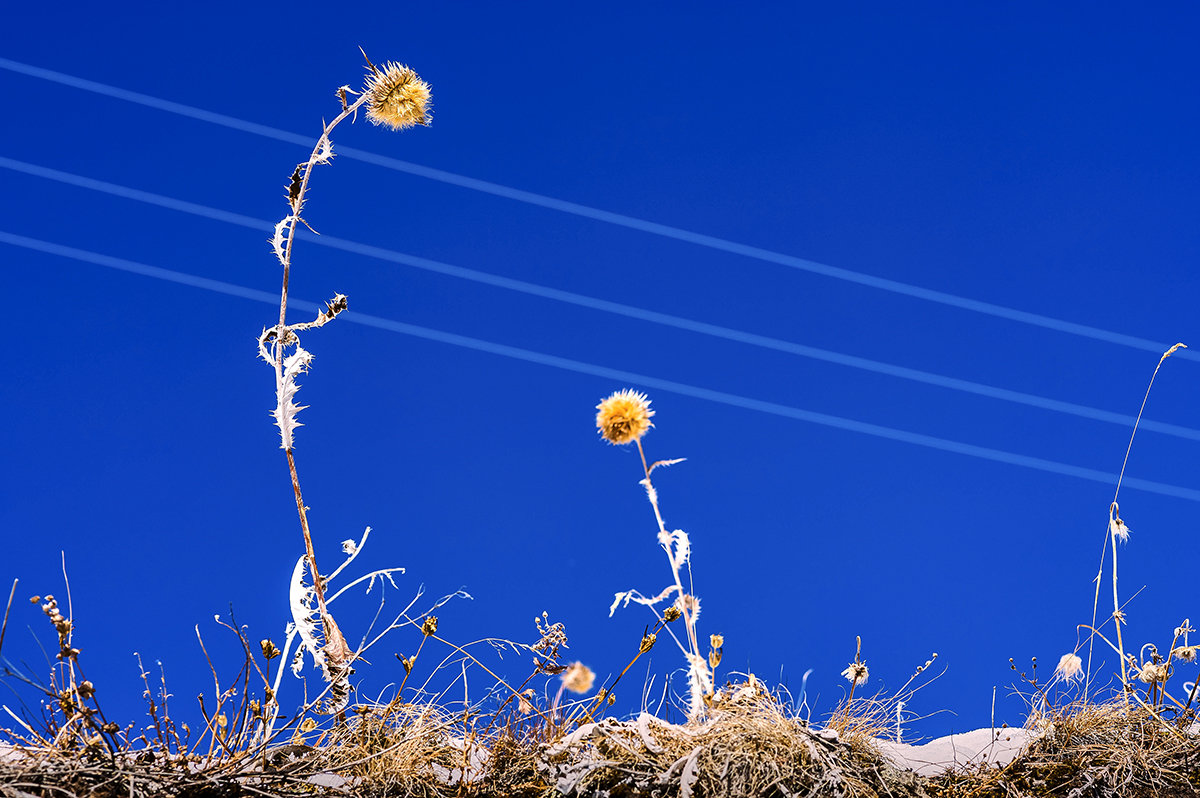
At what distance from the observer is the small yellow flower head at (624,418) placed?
4.07 meters

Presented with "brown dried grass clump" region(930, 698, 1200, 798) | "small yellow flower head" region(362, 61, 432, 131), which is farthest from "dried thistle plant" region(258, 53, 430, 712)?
"brown dried grass clump" region(930, 698, 1200, 798)

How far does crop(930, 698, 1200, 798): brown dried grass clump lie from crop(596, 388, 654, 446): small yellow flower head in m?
1.77

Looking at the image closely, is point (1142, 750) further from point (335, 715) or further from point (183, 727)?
point (183, 727)

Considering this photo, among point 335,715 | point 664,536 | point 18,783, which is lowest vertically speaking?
point 18,783

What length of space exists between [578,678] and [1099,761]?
2089 millimetres

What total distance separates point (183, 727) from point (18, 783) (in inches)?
20.8

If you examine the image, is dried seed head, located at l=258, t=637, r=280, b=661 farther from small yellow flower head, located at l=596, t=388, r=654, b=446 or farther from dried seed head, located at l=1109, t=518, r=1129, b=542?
dried seed head, located at l=1109, t=518, r=1129, b=542

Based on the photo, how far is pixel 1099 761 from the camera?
3.87 meters

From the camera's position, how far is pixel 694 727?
3.61 m

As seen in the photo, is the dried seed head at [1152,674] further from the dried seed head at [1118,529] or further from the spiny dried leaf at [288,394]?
the spiny dried leaf at [288,394]

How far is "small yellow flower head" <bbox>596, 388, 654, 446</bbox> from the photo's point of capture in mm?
4066

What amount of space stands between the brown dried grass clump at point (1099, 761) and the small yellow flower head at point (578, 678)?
54.4 inches

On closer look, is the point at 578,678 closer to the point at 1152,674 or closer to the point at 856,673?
the point at 856,673

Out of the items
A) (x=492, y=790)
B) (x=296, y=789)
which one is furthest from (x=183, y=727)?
(x=492, y=790)
